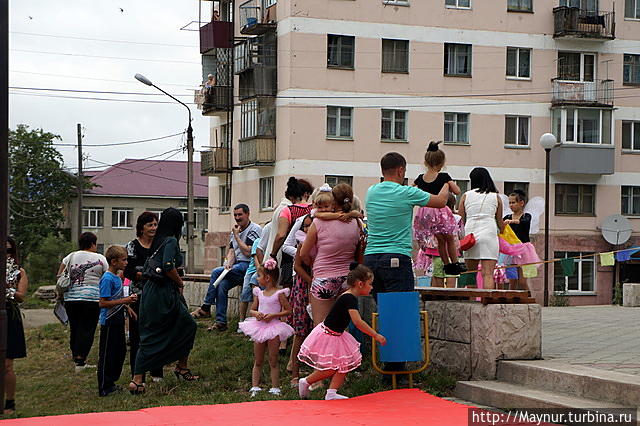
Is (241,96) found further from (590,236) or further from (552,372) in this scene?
(552,372)

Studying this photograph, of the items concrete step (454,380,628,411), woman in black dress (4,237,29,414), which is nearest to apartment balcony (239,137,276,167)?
woman in black dress (4,237,29,414)

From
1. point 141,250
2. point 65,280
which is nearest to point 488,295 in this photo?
point 141,250

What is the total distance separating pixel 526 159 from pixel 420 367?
132ft

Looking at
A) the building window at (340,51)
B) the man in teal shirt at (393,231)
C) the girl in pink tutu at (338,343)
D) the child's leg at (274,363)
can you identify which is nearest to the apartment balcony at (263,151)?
the building window at (340,51)

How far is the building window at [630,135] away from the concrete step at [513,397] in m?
44.1

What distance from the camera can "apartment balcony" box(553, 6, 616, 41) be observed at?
162 feet

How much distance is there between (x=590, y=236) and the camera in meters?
50.2

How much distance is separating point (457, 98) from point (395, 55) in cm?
355

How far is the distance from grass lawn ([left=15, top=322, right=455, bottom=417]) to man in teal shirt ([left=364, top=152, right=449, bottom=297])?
0.99m

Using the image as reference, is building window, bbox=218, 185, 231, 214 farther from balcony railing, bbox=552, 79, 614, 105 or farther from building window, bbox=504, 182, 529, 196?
balcony railing, bbox=552, 79, 614, 105

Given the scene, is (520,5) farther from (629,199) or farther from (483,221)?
(483,221)

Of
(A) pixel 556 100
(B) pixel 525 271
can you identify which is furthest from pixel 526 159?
(B) pixel 525 271

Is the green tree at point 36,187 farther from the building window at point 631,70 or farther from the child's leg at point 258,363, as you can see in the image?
the child's leg at point 258,363

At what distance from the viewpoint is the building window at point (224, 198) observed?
54594 mm
